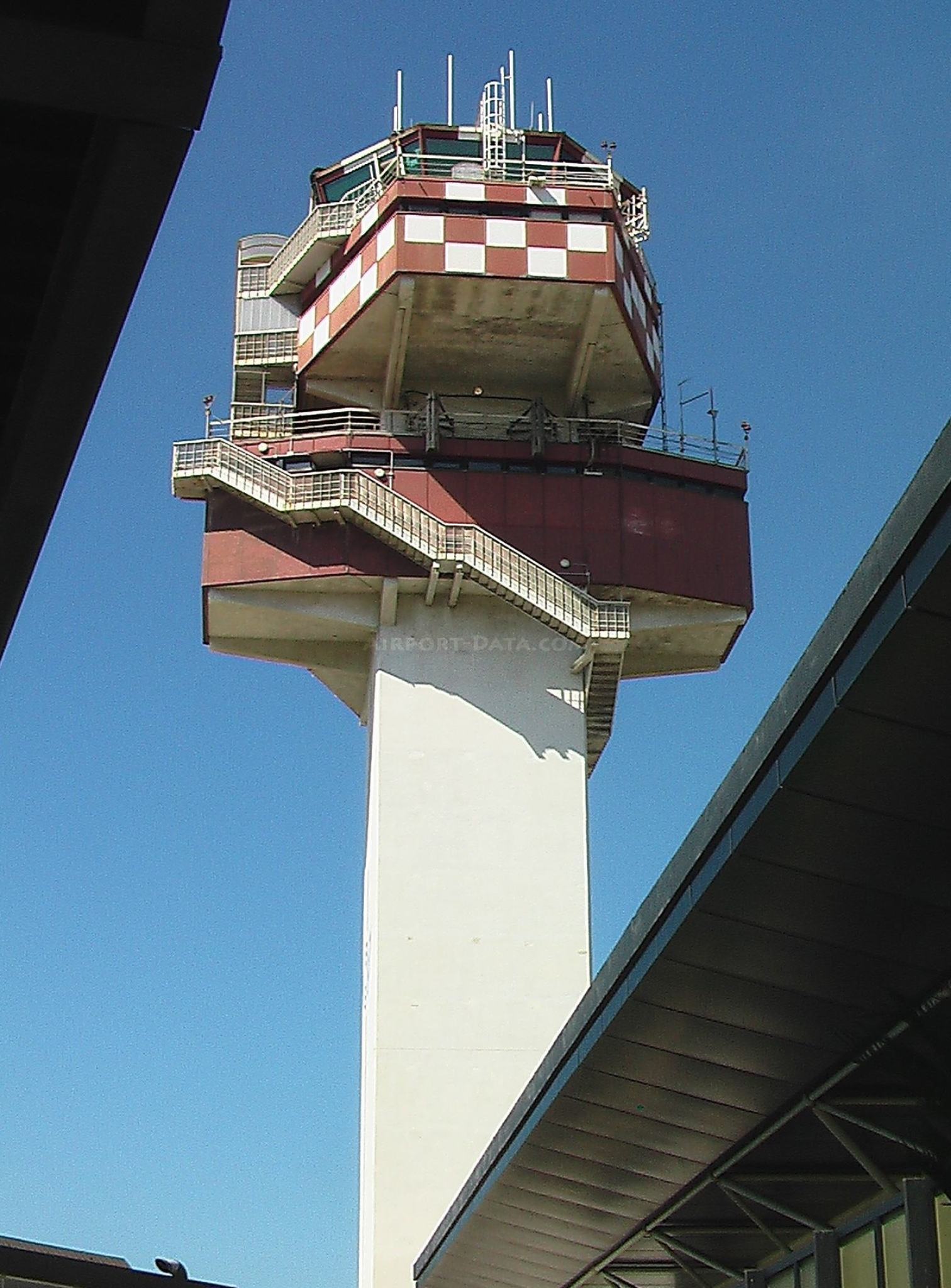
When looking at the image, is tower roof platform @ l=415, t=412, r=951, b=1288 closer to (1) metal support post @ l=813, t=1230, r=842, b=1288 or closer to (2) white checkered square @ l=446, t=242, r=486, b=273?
(1) metal support post @ l=813, t=1230, r=842, b=1288

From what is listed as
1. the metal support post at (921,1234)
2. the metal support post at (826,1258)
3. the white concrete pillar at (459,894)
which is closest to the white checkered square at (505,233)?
the white concrete pillar at (459,894)

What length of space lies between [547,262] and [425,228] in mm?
3323

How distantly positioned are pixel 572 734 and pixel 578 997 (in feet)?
22.5

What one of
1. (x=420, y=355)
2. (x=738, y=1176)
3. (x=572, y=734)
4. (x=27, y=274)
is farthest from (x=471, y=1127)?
(x=27, y=274)

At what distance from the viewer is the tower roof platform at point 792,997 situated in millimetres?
10812

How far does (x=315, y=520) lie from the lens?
1987 inches

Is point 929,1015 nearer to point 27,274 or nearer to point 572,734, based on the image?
point 27,274

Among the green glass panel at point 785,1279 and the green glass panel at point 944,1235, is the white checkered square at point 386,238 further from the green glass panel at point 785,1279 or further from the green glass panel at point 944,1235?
the green glass panel at point 944,1235

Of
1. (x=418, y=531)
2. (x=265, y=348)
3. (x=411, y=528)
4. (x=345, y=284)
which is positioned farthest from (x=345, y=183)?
(x=418, y=531)

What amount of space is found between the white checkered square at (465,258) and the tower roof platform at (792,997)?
29.8m

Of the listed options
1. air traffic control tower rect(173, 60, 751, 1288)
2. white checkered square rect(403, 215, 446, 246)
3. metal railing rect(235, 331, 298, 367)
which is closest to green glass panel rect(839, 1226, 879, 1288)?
air traffic control tower rect(173, 60, 751, 1288)

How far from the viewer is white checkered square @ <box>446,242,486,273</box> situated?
164ft

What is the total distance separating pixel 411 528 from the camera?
1969 inches

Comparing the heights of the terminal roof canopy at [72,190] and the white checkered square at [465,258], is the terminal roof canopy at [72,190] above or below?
below
